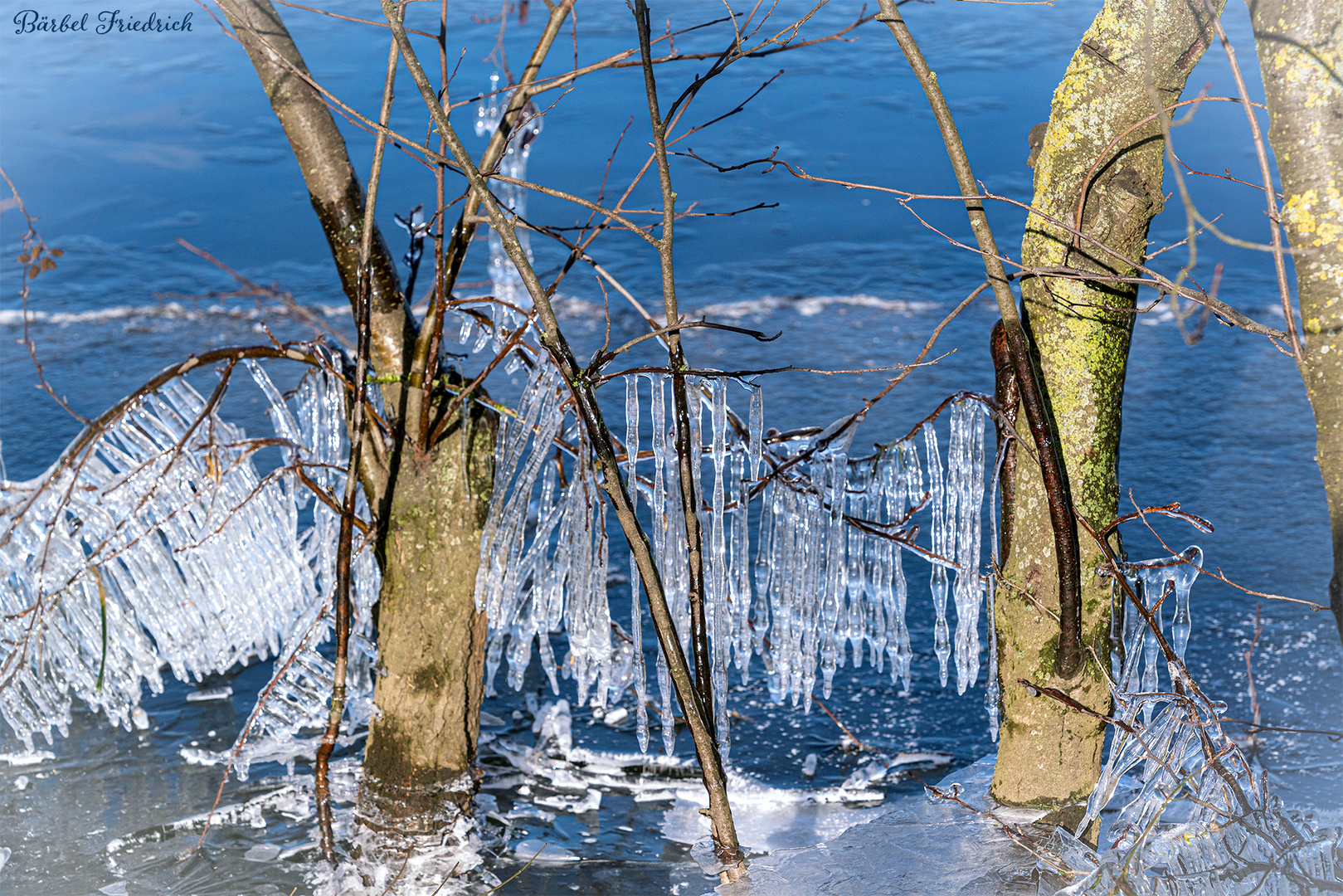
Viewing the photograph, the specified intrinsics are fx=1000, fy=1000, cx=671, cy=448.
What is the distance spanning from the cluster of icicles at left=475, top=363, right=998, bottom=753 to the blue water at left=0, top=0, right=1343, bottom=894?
602 millimetres

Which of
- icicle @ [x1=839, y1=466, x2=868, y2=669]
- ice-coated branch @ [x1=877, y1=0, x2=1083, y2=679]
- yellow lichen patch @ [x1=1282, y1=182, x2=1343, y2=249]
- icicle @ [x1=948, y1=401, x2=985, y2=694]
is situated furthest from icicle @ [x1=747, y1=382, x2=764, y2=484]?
yellow lichen patch @ [x1=1282, y1=182, x2=1343, y2=249]

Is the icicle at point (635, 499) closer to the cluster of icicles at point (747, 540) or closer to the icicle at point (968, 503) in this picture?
the cluster of icicles at point (747, 540)

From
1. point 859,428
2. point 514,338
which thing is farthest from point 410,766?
point 859,428

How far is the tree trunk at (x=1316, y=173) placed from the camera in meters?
1.59

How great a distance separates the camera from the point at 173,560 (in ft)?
9.93

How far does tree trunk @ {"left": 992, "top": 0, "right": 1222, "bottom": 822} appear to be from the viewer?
212cm

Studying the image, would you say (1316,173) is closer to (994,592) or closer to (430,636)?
(994,592)

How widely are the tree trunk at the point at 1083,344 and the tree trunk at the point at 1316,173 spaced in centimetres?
46

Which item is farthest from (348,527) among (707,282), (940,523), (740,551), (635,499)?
(707,282)

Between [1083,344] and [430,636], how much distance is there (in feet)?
6.03

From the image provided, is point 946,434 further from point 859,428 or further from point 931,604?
point 931,604

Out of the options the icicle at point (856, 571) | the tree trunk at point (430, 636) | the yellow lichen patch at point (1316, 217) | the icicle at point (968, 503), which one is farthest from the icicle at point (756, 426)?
the yellow lichen patch at point (1316, 217)

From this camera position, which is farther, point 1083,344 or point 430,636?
point 430,636

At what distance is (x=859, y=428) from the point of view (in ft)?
17.4
